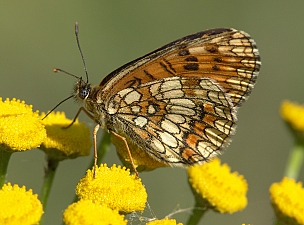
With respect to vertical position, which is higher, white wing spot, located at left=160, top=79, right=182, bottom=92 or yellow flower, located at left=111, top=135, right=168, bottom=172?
white wing spot, located at left=160, top=79, right=182, bottom=92

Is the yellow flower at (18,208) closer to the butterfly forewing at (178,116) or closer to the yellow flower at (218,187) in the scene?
the butterfly forewing at (178,116)

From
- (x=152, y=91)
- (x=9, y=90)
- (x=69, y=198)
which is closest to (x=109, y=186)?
(x=152, y=91)

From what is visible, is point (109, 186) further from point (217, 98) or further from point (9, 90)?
point (9, 90)

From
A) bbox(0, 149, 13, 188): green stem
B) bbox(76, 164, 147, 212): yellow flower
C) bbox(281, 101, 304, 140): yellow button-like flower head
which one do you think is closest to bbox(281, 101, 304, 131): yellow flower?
bbox(281, 101, 304, 140): yellow button-like flower head

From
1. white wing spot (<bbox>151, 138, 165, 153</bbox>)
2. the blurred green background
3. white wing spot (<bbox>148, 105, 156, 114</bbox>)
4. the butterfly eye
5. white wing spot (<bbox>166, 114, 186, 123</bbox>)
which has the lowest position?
the blurred green background

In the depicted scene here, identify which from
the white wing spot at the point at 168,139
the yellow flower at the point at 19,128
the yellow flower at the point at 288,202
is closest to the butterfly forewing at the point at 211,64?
the white wing spot at the point at 168,139

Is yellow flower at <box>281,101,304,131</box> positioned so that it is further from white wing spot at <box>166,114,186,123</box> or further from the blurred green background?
the blurred green background

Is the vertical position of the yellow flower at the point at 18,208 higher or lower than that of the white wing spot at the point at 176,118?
lower
